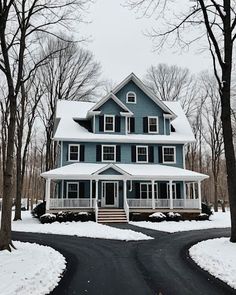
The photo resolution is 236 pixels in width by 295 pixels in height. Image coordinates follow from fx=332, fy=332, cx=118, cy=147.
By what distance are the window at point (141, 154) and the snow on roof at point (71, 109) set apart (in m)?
5.60

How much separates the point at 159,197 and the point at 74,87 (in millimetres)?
14160

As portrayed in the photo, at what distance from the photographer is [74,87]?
33000 millimetres

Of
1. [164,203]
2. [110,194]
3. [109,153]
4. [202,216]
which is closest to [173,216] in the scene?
[164,203]

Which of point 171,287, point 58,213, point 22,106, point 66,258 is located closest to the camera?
point 171,287

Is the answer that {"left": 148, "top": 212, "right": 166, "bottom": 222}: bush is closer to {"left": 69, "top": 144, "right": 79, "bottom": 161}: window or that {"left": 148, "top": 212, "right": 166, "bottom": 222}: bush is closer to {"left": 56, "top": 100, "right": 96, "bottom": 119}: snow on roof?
{"left": 69, "top": 144, "right": 79, "bottom": 161}: window

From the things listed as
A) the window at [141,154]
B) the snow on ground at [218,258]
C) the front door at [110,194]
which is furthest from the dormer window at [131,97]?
the snow on ground at [218,258]

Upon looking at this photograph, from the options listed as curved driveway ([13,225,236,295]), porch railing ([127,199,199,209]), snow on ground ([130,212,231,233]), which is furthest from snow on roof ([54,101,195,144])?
curved driveway ([13,225,236,295])

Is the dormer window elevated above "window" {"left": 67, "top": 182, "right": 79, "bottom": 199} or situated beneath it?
elevated above

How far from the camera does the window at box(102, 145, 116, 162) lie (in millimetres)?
26578

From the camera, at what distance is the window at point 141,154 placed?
2709 cm

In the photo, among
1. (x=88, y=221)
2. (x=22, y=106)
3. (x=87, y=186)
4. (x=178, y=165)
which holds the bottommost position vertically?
(x=88, y=221)

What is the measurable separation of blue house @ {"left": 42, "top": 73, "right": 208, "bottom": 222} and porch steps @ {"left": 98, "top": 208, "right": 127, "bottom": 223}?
0.07m

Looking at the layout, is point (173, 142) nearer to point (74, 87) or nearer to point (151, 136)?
point (151, 136)

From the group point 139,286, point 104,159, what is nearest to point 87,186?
point 104,159
